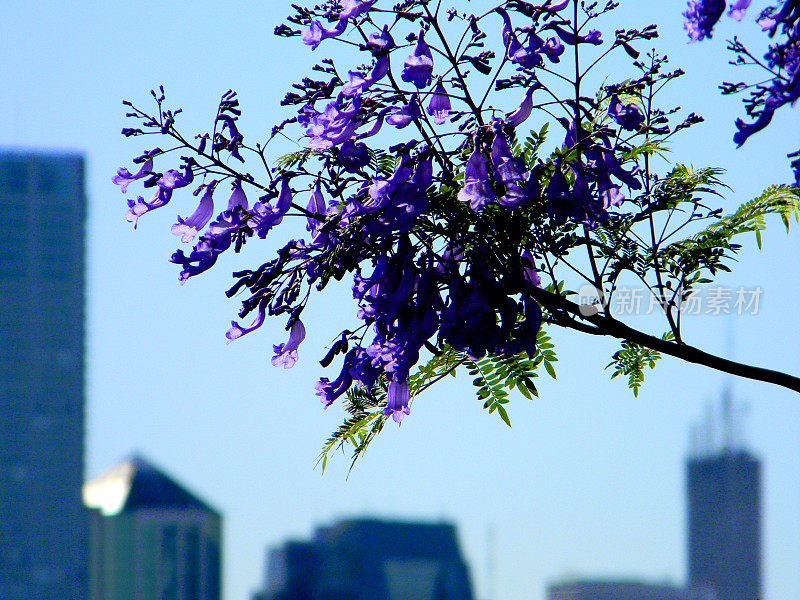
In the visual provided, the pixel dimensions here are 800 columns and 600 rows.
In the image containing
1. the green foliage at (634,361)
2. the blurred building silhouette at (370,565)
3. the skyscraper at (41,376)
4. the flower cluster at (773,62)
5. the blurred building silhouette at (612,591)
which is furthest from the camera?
the blurred building silhouette at (612,591)

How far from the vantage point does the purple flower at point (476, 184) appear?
2165 mm

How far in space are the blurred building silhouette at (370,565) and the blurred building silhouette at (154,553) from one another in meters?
9.09

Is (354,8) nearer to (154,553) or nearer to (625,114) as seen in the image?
(625,114)

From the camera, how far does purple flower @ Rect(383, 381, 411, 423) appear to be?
2.50 m

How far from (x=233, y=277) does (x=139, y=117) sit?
448 millimetres

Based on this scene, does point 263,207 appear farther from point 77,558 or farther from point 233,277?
point 77,558

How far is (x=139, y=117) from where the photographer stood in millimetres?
2396

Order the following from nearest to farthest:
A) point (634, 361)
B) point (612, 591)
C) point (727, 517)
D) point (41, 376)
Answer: point (634, 361) → point (41, 376) → point (612, 591) → point (727, 517)

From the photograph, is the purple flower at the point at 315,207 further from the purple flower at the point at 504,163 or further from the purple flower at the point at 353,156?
A: the purple flower at the point at 504,163

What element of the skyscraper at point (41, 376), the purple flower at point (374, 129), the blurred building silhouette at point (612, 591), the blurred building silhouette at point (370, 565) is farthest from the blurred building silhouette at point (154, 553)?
the purple flower at point (374, 129)

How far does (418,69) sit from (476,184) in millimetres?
275

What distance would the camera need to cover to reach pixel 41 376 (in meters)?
115

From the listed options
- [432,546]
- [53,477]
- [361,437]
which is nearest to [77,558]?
[53,477]

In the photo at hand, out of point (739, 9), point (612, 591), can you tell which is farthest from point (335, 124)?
point (612, 591)
